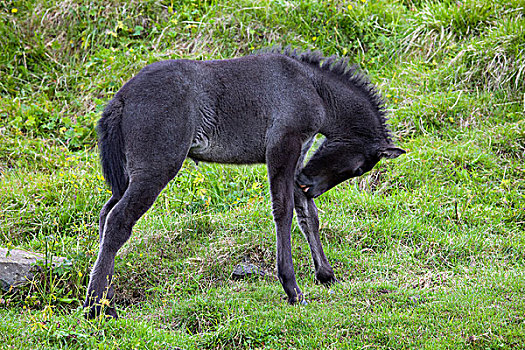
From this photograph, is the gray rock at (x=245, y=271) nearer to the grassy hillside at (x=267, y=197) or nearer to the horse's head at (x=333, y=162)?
the grassy hillside at (x=267, y=197)

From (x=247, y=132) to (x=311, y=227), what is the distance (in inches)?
45.6

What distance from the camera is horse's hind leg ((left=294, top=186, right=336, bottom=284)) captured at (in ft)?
17.8

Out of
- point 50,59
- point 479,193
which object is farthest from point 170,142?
point 50,59

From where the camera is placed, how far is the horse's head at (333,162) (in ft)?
17.8

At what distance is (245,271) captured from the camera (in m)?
5.55

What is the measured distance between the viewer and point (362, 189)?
7176 mm

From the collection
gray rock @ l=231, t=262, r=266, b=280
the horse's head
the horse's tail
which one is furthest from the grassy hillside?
the horse's tail

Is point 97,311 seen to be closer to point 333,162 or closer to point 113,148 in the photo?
point 113,148

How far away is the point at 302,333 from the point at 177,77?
2.36 metres

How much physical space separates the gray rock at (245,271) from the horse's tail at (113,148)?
1440mm

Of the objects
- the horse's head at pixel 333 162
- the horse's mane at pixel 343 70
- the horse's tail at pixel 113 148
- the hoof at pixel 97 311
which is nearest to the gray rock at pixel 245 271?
the horse's head at pixel 333 162

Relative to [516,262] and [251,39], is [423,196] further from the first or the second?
[251,39]

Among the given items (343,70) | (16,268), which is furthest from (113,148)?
(343,70)

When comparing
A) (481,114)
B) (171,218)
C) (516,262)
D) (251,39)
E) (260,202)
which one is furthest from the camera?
(251,39)
